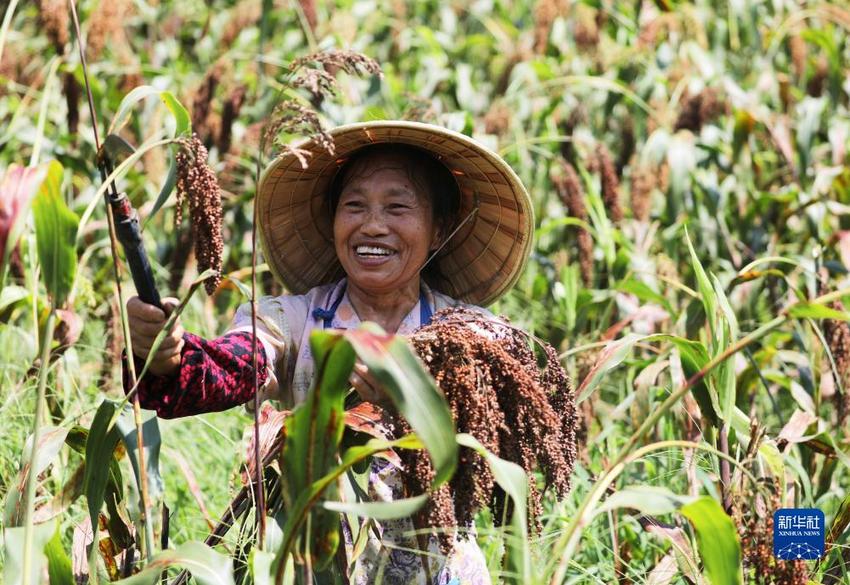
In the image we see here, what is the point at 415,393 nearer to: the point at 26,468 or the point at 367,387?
the point at 367,387

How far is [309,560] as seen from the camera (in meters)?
1.47

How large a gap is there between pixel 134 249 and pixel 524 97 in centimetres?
334

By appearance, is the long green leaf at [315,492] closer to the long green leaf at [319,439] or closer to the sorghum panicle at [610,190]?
the long green leaf at [319,439]

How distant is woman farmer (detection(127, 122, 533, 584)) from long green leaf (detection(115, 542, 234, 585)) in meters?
0.30

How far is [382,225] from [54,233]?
30.9 inches

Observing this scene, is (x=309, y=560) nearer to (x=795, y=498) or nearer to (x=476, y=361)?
(x=476, y=361)

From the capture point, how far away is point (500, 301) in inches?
151

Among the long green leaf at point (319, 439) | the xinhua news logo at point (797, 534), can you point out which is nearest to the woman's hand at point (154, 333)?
the long green leaf at point (319, 439)

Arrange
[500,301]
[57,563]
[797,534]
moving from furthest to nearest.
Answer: [500,301] → [797,534] → [57,563]

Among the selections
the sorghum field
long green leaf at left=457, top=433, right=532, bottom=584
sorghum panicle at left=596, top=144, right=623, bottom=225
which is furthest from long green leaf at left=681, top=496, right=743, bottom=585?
sorghum panicle at left=596, top=144, right=623, bottom=225

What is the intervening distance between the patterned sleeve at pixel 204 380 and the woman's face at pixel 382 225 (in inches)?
10.4

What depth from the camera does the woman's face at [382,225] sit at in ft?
6.81

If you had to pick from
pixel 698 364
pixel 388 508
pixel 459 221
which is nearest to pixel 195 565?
pixel 388 508

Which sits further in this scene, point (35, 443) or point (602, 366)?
point (602, 366)
